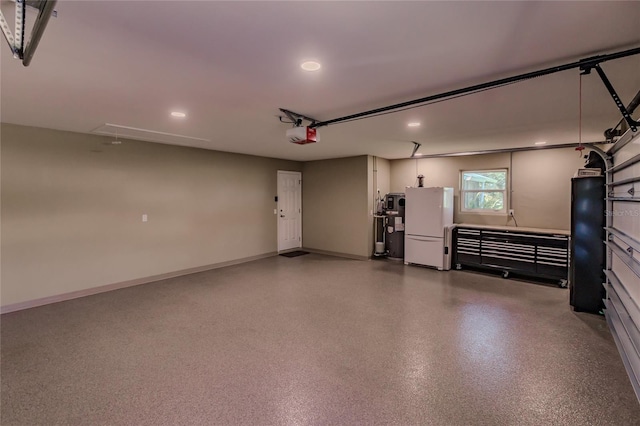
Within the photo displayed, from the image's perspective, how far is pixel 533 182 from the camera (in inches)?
226

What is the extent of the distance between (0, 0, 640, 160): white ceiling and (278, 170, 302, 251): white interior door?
372 centimetres

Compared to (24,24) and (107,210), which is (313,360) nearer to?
(24,24)

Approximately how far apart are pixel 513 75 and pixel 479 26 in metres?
0.96

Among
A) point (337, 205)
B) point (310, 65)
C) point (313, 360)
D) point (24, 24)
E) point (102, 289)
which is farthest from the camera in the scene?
point (337, 205)

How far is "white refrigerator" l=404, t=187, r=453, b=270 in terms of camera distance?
6.04 metres

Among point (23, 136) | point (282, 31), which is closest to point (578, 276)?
A: point (282, 31)

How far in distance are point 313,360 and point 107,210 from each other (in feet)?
13.5

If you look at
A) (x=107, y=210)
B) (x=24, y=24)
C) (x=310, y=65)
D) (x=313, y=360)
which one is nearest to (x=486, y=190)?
(x=313, y=360)

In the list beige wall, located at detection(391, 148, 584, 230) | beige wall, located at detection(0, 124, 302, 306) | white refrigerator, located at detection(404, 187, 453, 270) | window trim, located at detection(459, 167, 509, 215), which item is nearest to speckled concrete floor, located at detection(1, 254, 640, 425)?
beige wall, located at detection(0, 124, 302, 306)

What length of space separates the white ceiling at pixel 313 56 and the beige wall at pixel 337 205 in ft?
10.2

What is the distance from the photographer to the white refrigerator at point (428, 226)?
238 inches

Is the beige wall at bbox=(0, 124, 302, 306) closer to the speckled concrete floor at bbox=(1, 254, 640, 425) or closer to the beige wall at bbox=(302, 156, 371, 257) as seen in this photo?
the speckled concrete floor at bbox=(1, 254, 640, 425)

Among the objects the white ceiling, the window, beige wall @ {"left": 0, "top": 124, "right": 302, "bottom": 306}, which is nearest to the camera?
the white ceiling

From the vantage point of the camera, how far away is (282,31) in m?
1.77
